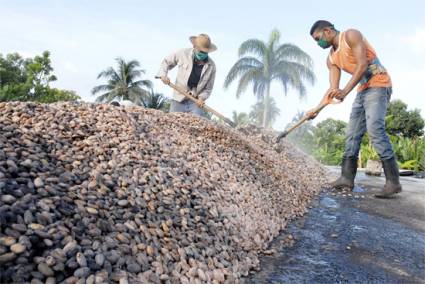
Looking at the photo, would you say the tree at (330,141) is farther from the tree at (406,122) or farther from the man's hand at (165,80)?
the man's hand at (165,80)

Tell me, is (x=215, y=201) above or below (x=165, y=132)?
below

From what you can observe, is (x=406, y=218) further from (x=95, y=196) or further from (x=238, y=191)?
(x=95, y=196)

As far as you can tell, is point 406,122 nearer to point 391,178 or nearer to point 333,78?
point 333,78

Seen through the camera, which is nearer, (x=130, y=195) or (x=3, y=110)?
(x=130, y=195)

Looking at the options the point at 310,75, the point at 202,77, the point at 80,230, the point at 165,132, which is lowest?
the point at 80,230

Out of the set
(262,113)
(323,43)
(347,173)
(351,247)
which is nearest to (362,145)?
(347,173)

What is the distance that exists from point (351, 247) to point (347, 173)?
2.52 metres

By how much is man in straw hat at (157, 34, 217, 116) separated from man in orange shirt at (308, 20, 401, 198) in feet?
5.69

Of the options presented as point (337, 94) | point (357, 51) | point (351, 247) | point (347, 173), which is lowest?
point (351, 247)

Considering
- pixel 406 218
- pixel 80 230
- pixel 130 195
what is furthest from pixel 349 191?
pixel 80 230

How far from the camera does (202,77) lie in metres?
5.79

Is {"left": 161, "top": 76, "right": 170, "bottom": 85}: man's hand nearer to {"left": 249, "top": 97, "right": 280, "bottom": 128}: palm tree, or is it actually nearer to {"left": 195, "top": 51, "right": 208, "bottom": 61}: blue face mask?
{"left": 195, "top": 51, "right": 208, "bottom": 61}: blue face mask

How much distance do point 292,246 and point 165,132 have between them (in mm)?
1624

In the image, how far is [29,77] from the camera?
2444 cm
